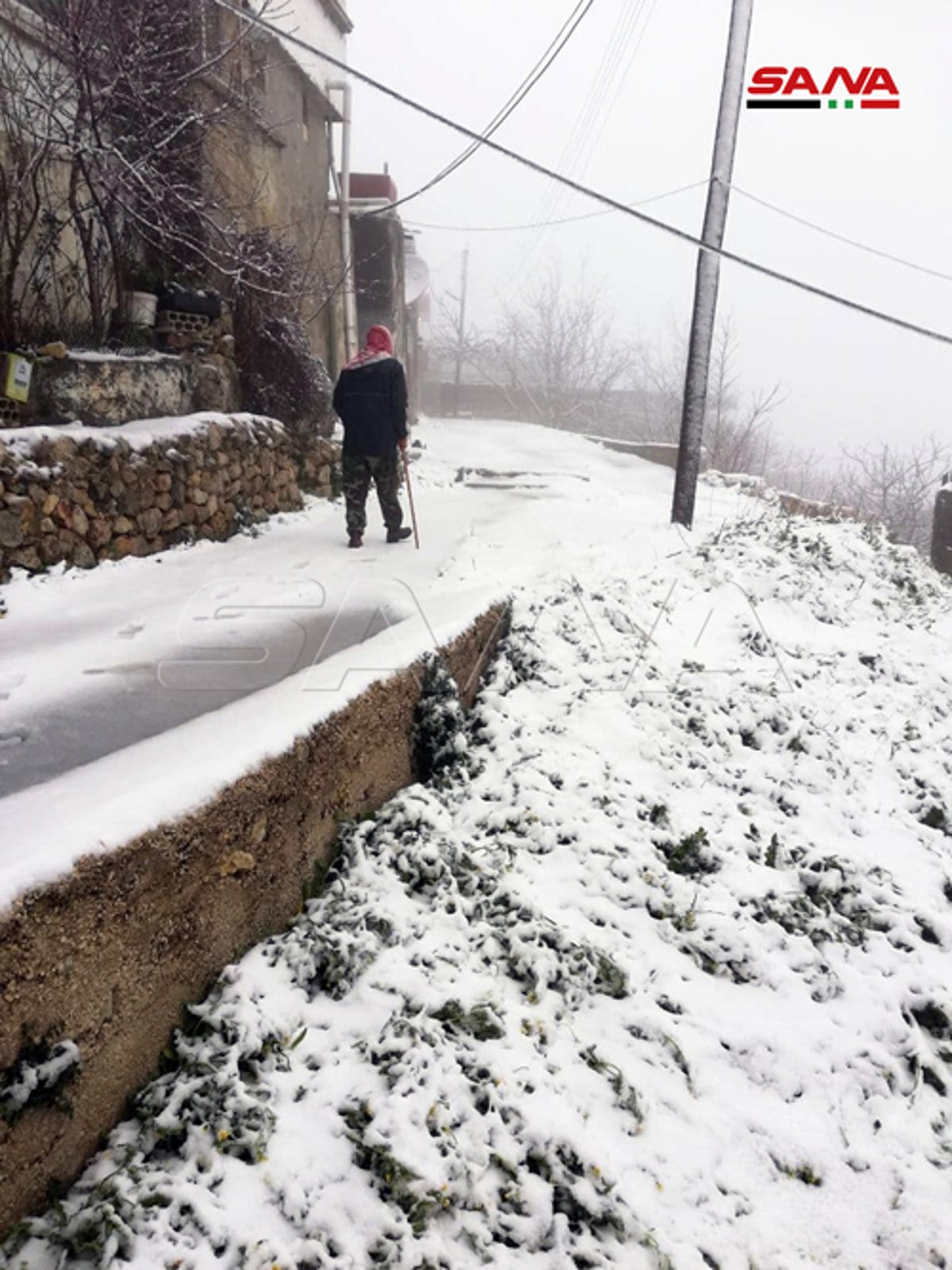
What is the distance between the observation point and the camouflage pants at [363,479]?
6246mm

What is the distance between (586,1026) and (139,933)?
1.64 m

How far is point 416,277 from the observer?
23.1 metres

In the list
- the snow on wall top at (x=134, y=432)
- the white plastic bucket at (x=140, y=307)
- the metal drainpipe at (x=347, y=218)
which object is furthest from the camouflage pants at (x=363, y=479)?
the metal drainpipe at (x=347, y=218)

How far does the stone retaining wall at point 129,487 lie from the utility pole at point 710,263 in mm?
4415

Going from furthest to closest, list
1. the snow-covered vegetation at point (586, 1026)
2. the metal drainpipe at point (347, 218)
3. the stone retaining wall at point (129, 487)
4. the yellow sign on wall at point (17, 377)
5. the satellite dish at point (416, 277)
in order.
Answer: the satellite dish at point (416, 277), the metal drainpipe at point (347, 218), the yellow sign on wall at point (17, 377), the stone retaining wall at point (129, 487), the snow-covered vegetation at point (586, 1026)

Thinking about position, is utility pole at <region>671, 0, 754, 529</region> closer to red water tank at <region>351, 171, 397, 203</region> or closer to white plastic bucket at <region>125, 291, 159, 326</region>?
white plastic bucket at <region>125, 291, 159, 326</region>

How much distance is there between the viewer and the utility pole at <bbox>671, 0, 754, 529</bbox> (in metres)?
7.39

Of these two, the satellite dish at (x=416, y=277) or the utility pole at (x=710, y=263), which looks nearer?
the utility pole at (x=710, y=263)

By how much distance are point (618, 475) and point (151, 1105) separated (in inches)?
581

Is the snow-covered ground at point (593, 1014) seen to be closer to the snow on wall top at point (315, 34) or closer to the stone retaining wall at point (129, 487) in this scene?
the stone retaining wall at point (129, 487)

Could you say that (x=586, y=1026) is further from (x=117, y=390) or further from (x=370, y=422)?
(x=117, y=390)

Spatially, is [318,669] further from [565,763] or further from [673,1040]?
[673,1040]

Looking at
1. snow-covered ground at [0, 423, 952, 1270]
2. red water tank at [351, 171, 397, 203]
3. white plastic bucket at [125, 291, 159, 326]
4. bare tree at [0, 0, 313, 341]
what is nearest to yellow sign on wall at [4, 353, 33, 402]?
bare tree at [0, 0, 313, 341]

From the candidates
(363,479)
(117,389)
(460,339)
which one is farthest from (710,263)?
(460,339)
